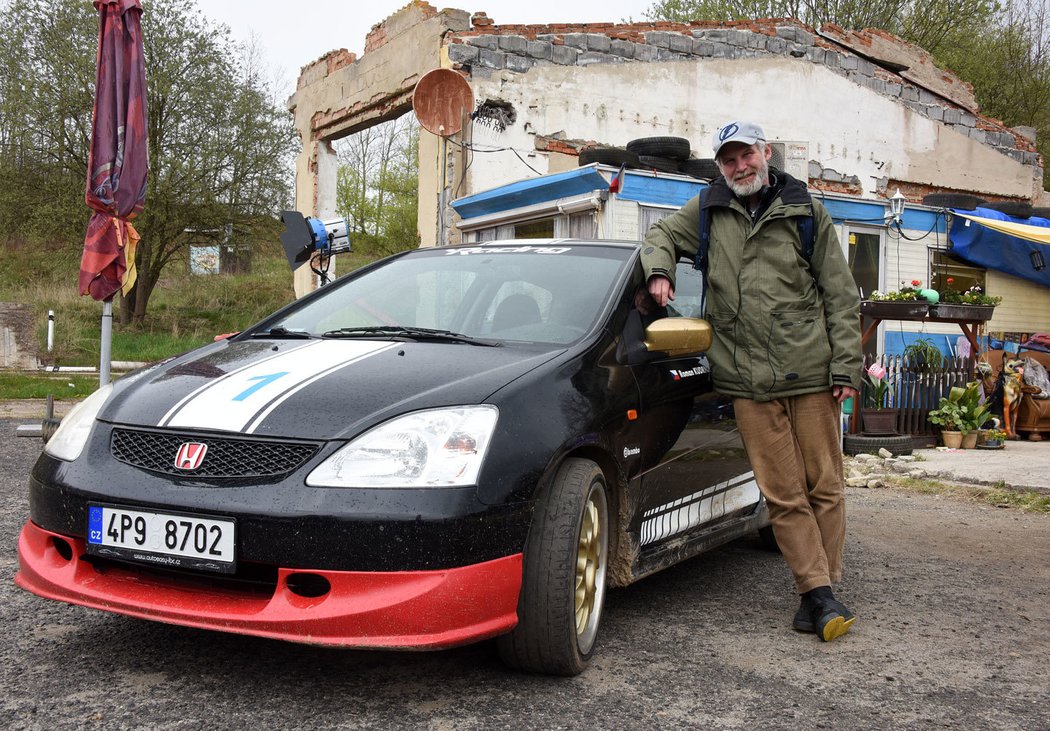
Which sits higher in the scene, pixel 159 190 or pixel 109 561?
pixel 159 190

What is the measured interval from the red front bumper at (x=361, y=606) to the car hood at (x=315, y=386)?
1.40ft

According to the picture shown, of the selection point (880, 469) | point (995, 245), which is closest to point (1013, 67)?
point (995, 245)

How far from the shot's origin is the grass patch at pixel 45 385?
12.6m

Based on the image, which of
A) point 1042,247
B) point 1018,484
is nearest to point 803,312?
point 1018,484

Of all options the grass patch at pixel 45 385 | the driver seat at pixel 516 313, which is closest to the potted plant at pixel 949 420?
the driver seat at pixel 516 313

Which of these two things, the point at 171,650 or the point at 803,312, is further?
the point at 803,312

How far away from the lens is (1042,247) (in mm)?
12820

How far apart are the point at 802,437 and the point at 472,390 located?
1551 millimetres

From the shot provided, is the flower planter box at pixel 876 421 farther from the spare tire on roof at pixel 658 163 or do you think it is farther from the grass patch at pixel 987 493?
the spare tire on roof at pixel 658 163

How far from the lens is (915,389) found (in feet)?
33.4

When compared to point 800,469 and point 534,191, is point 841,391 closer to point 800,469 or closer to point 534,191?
point 800,469

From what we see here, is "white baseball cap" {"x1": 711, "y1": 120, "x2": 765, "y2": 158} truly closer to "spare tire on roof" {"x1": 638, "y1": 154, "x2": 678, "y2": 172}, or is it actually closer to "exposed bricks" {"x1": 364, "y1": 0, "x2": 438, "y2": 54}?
"spare tire on roof" {"x1": 638, "y1": 154, "x2": 678, "y2": 172}

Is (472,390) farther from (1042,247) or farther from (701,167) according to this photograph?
(1042,247)

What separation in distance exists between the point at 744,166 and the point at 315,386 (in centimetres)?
189
